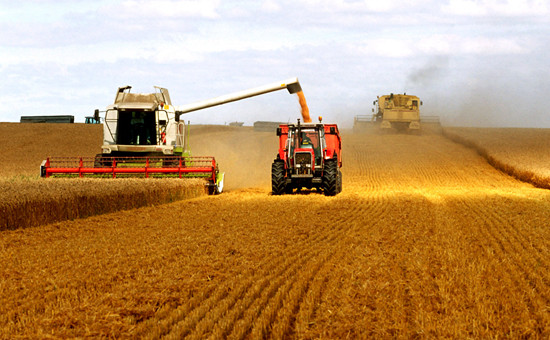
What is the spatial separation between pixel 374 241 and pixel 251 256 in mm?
2176

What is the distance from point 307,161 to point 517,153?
67.6 feet

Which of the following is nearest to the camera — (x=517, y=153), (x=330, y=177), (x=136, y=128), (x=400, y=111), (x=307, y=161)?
(x=330, y=177)

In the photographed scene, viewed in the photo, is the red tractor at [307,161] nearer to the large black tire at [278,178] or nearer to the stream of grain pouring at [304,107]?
the large black tire at [278,178]

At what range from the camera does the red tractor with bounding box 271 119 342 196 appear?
699 inches

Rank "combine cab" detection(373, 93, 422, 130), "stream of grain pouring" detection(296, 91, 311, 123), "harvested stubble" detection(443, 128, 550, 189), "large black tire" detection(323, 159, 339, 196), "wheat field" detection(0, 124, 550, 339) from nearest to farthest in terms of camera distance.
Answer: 1. "wheat field" detection(0, 124, 550, 339)
2. "large black tire" detection(323, 159, 339, 196)
3. "stream of grain pouring" detection(296, 91, 311, 123)
4. "harvested stubble" detection(443, 128, 550, 189)
5. "combine cab" detection(373, 93, 422, 130)

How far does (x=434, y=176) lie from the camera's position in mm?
28766

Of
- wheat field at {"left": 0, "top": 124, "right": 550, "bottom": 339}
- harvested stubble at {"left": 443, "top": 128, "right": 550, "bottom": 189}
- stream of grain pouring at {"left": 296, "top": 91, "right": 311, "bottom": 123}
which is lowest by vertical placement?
wheat field at {"left": 0, "top": 124, "right": 550, "bottom": 339}

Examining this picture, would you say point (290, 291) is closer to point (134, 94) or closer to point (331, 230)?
point (331, 230)

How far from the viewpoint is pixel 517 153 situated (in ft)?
112

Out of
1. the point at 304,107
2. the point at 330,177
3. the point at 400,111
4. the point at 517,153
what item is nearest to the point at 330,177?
the point at 330,177

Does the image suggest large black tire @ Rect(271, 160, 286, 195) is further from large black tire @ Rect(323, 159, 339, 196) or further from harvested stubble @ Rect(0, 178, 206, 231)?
harvested stubble @ Rect(0, 178, 206, 231)

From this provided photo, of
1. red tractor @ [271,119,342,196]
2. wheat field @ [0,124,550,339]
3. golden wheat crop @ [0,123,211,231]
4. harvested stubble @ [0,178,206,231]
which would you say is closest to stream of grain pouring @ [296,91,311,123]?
red tractor @ [271,119,342,196]

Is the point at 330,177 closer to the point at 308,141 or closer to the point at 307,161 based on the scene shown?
the point at 307,161

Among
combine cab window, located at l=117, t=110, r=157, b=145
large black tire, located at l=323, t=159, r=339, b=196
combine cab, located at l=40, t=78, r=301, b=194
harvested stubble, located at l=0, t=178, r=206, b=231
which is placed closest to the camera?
harvested stubble, located at l=0, t=178, r=206, b=231
